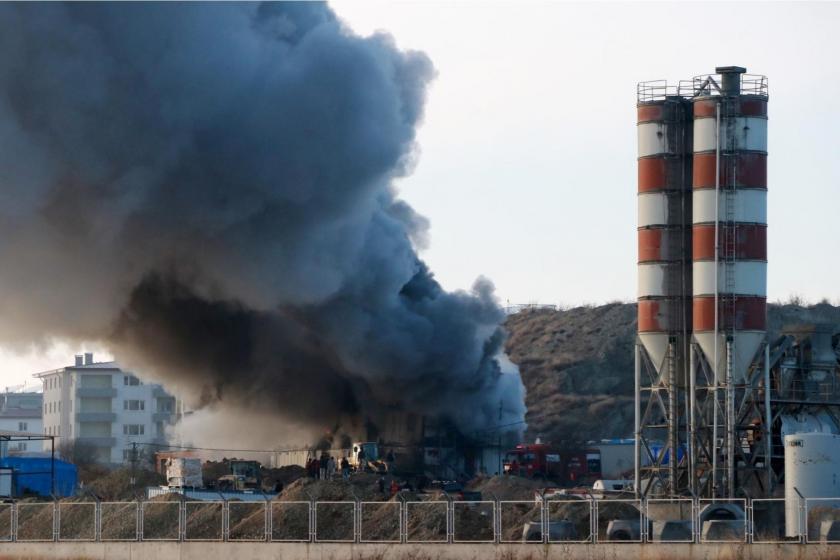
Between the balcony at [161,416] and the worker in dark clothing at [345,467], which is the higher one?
the balcony at [161,416]

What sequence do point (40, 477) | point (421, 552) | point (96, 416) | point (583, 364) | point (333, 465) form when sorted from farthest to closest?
point (96, 416)
point (583, 364)
point (333, 465)
point (40, 477)
point (421, 552)

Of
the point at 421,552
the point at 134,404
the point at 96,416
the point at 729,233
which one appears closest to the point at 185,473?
the point at 729,233

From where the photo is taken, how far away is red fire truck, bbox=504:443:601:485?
89.2 m

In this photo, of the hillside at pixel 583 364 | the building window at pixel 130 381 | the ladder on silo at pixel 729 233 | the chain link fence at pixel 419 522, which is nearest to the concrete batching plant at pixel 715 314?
the ladder on silo at pixel 729 233

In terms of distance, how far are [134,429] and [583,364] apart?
146 feet

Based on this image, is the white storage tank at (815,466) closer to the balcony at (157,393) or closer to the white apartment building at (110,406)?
the white apartment building at (110,406)

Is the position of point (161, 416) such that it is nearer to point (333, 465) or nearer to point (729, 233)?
point (333, 465)

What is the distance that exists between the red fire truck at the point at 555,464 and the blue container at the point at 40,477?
25377mm

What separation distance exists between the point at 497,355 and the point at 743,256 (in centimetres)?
4577

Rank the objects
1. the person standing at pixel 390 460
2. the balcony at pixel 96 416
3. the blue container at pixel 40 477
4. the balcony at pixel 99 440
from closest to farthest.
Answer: the blue container at pixel 40 477 < the person standing at pixel 390 460 < the balcony at pixel 99 440 < the balcony at pixel 96 416

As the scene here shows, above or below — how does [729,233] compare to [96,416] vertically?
above

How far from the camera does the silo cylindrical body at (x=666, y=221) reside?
66.6 metres

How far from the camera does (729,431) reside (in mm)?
63625

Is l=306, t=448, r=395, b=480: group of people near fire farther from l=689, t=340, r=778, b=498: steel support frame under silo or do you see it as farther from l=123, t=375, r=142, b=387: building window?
l=123, t=375, r=142, b=387: building window
